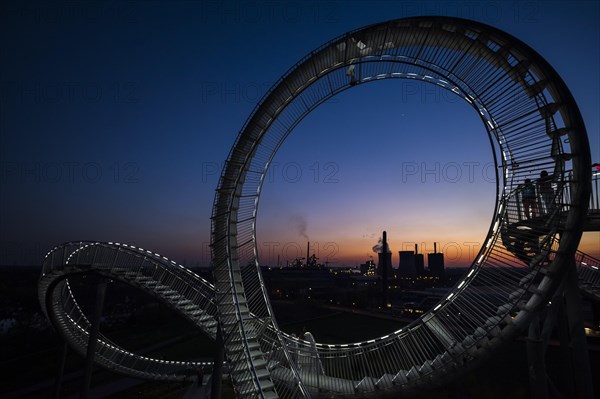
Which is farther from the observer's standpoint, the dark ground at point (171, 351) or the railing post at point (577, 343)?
the dark ground at point (171, 351)

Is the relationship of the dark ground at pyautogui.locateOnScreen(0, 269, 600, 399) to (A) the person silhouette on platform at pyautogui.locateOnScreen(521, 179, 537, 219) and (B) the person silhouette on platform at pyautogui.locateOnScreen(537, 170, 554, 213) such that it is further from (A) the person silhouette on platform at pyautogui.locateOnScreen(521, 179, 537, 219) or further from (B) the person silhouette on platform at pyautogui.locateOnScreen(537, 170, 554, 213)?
(B) the person silhouette on platform at pyautogui.locateOnScreen(537, 170, 554, 213)

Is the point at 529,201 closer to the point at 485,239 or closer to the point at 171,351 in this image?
the point at 485,239

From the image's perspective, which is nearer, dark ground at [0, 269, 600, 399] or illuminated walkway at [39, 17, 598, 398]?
illuminated walkway at [39, 17, 598, 398]

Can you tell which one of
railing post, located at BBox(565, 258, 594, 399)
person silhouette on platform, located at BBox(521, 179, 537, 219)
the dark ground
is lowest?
the dark ground

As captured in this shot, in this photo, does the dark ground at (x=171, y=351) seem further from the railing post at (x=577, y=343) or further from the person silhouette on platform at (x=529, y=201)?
the person silhouette on platform at (x=529, y=201)

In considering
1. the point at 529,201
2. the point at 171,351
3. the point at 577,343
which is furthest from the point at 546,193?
the point at 171,351

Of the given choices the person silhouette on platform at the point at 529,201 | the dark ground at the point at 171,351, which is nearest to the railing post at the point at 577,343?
the dark ground at the point at 171,351

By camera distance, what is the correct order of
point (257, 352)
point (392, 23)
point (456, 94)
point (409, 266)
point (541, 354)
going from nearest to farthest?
1. point (541, 354)
2. point (392, 23)
3. point (456, 94)
4. point (257, 352)
5. point (409, 266)

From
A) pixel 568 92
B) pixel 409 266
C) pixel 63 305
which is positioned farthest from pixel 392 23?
pixel 409 266

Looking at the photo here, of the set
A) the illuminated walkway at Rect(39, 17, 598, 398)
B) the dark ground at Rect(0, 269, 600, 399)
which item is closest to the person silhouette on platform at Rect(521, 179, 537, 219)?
the illuminated walkway at Rect(39, 17, 598, 398)

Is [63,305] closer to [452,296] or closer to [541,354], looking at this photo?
[452,296]

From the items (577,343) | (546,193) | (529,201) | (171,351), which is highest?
(546,193)
